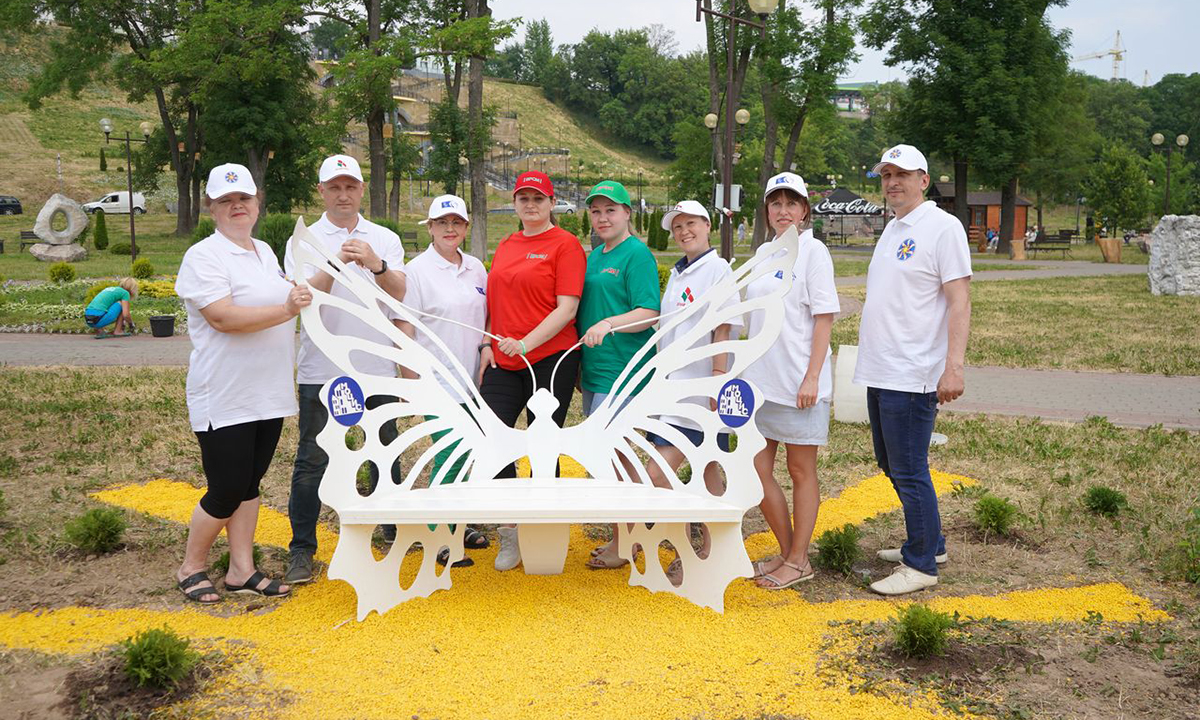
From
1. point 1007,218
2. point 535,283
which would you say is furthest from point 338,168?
point 1007,218

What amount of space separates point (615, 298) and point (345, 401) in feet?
4.32

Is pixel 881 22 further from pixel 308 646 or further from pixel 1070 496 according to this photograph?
pixel 308 646

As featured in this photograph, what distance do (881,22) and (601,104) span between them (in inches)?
3293

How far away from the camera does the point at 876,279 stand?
4.05m

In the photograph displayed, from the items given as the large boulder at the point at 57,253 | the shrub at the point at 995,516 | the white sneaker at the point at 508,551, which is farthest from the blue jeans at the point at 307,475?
the large boulder at the point at 57,253

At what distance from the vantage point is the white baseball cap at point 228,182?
3803 mm

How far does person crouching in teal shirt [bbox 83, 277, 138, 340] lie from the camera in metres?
12.7

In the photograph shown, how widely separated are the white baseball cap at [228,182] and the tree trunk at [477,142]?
798 inches

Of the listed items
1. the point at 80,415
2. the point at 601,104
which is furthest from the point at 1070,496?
the point at 601,104

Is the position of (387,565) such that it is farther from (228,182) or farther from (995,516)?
(995,516)

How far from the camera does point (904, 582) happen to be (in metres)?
4.09

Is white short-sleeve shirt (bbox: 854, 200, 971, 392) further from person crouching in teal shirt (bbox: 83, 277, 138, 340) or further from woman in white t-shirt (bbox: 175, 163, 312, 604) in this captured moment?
person crouching in teal shirt (bbox: 83, 277, 138, 340)

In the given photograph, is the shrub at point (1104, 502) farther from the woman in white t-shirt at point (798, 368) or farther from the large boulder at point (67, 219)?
the large boulder at point (67, 219)

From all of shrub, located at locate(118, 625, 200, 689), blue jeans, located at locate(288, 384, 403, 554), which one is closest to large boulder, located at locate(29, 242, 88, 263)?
blue jeans, located at locate(288, 384, 403, 554)
